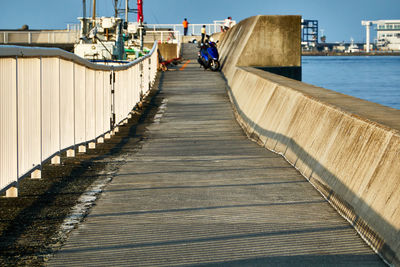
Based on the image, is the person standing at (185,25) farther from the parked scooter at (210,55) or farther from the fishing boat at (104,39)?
the parked scooter at (210,55)

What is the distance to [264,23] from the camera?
2831 centimetres

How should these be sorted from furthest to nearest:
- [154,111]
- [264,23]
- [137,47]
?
[137,47] → [264,23] → [154,111]

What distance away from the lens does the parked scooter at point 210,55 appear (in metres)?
37.2

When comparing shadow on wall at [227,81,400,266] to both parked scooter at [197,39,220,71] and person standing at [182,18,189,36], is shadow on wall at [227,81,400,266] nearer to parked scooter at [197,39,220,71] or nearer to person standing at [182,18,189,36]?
parked scooter at [197,39,220,71]

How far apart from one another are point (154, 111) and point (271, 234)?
1473cm

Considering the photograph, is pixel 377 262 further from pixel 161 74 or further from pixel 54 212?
pixel 161 74

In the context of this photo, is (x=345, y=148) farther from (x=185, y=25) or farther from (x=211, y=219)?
(x=185, y=25)

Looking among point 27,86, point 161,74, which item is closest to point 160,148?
point 27,86

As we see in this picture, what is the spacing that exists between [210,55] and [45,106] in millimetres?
29225

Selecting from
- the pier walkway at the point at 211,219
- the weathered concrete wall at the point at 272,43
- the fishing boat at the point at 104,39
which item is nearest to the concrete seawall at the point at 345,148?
the pier walkway at the point at 211,219

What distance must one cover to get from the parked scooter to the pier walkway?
25381 mm

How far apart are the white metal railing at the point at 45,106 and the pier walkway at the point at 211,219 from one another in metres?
0.88

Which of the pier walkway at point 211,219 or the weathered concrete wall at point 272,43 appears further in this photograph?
the weathered concrete wall at point 272,43

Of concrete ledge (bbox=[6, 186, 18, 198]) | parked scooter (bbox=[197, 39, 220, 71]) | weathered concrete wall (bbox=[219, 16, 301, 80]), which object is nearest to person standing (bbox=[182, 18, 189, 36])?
parked scooter (bbox=[197, 39, 220, 71])
